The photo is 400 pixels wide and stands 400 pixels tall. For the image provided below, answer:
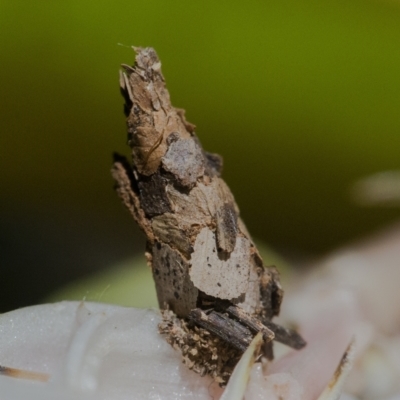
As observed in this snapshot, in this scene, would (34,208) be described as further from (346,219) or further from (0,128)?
(346,219)

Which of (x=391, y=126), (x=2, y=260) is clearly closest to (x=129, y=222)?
(x=2, y=260)

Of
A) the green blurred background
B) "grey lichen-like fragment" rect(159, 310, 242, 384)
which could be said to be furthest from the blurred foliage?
"grey lichen-like fragment" rect(159, 310, 242, 384)

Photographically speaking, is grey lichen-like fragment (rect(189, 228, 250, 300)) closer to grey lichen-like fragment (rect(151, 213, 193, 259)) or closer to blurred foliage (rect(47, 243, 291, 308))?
grey lichen-like fragment (rect(151, 213, 193, 259))

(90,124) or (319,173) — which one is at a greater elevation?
(90,124)

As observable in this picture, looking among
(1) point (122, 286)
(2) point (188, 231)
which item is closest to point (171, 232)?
(2) point (188, 231)

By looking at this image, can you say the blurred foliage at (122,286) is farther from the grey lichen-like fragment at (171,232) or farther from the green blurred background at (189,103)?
the grey lichen-like fragment at (171,232)

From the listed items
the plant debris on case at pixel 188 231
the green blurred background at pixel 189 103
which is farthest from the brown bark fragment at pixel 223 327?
the green blurred background at pixel 189 103

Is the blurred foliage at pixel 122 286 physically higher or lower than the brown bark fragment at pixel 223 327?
lower

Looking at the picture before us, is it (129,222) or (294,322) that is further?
(129,222)
